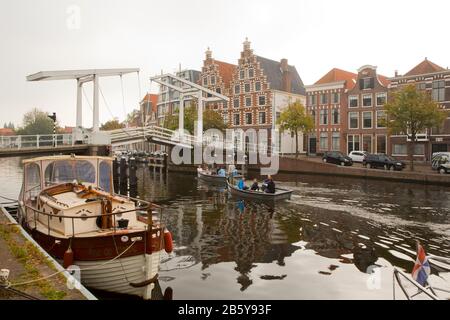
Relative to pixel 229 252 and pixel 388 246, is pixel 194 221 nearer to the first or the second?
pixel 229 252

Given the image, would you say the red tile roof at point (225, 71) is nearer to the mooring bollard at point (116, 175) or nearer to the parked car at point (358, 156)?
the parked car at point (358, 156)

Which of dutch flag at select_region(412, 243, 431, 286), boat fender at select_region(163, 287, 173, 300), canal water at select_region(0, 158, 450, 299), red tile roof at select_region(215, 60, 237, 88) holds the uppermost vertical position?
red tile roof at select_region(215, 60, 237, 88)

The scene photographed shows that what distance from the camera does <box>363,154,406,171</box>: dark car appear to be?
37812 mm

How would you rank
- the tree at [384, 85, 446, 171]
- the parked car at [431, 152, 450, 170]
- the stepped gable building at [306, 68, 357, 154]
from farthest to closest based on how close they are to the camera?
the stepped gable building at [306, 68, 357, 154], the tree at [384, 85, 446, 171], the parked car at [431, 152, 450, 170]

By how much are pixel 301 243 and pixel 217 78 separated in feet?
166

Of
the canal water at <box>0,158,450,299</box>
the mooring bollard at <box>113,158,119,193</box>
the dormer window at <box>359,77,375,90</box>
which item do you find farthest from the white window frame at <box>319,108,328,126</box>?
the mooring bollard at <box>113,158,119,193</box>

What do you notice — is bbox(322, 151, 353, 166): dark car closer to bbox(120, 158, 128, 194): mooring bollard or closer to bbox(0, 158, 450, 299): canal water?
bbox(0, 158, 450, 299): canal water

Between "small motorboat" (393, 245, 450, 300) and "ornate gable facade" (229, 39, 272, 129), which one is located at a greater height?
"ornate gable facade" (229, 39, 272, 129)

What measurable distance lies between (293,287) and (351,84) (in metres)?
46.7

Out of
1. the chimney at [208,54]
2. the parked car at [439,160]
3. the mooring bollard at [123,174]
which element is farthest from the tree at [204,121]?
the parked car at [439,160]

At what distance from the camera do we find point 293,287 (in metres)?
10.3

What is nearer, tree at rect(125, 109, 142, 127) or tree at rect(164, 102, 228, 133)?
tree at rect(164, 102, 228, 133)

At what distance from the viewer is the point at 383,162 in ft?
127
